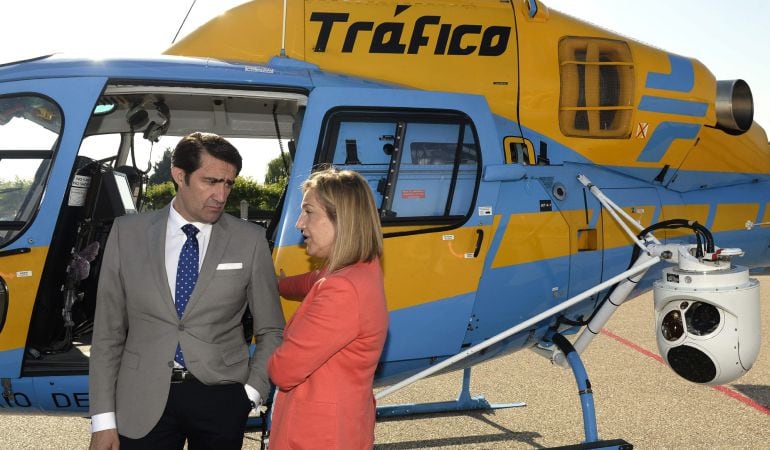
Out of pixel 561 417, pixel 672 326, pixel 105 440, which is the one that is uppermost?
pixel 672 326

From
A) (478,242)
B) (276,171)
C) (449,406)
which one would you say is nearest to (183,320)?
(478,242)

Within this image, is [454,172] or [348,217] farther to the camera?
[454,172]

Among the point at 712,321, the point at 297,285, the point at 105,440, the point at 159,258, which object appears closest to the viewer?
the point at 105,440

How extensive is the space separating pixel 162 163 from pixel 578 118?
301 centimetres

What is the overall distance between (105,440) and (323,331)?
91 cm

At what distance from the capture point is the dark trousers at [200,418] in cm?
231

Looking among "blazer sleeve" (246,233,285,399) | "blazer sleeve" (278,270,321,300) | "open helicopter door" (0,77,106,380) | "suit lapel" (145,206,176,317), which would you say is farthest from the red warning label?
"open helicopter door" (0,77,106,380)

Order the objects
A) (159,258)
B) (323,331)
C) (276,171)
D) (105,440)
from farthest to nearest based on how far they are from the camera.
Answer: (276,171), (159,258), (105,440), (323,331)

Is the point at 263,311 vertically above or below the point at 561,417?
above

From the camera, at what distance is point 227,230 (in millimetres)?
2445

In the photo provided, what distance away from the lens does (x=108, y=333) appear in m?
2.26

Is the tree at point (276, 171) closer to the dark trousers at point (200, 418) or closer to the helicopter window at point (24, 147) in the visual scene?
the helicopter window at point (24, 147)

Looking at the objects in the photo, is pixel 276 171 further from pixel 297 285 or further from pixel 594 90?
pixel 297 285

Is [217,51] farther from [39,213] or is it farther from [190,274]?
[190,274]
